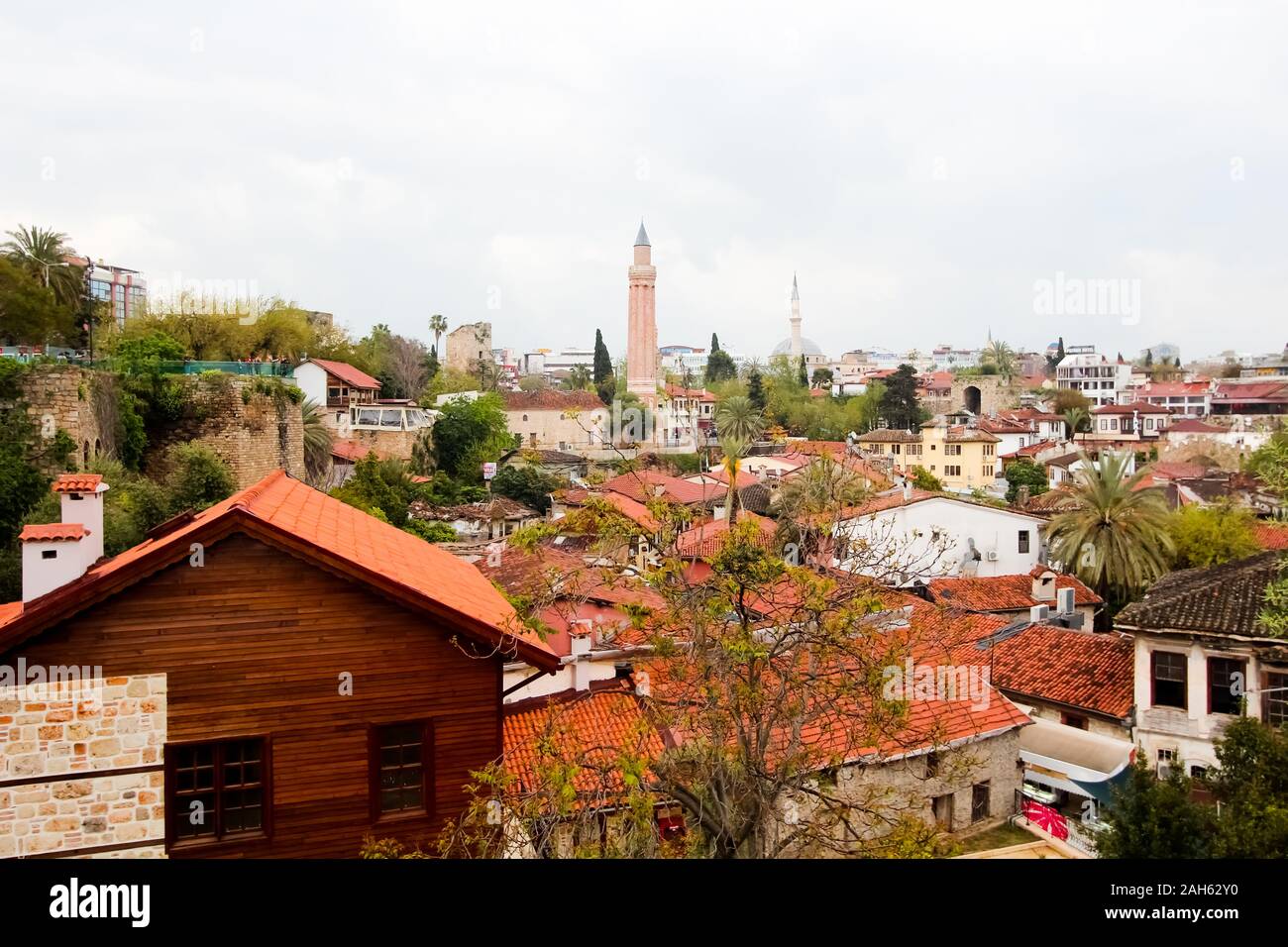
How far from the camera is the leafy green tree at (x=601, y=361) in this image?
209 feet

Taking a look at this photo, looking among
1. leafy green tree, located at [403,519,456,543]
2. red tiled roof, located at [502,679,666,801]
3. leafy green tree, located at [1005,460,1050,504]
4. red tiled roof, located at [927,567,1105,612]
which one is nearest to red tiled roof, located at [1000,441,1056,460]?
leafy green tree, located at [1005,460,1050,504]

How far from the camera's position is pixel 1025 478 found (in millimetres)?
38281

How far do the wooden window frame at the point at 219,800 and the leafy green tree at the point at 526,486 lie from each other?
83.0ft

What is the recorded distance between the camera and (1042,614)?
1684cm

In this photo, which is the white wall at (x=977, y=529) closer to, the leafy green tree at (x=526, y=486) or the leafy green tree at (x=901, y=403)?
the leafy green tree at (x=526, y=486)

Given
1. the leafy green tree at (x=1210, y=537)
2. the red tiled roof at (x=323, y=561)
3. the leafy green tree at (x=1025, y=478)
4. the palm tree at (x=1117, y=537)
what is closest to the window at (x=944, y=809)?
the red tiled roof at (x=323, y=561)

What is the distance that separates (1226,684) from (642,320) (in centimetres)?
5076

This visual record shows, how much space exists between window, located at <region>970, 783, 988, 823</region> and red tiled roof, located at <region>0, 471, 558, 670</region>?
547cm

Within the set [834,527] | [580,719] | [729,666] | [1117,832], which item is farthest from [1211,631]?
[729,666]

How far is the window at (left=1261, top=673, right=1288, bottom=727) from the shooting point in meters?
10.1

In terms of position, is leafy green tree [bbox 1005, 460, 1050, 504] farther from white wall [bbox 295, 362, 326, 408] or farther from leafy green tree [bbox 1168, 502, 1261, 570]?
white wall [bbox 295, 362, 326, 408]

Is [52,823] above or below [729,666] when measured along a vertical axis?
below

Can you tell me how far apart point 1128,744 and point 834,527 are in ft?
23.3
